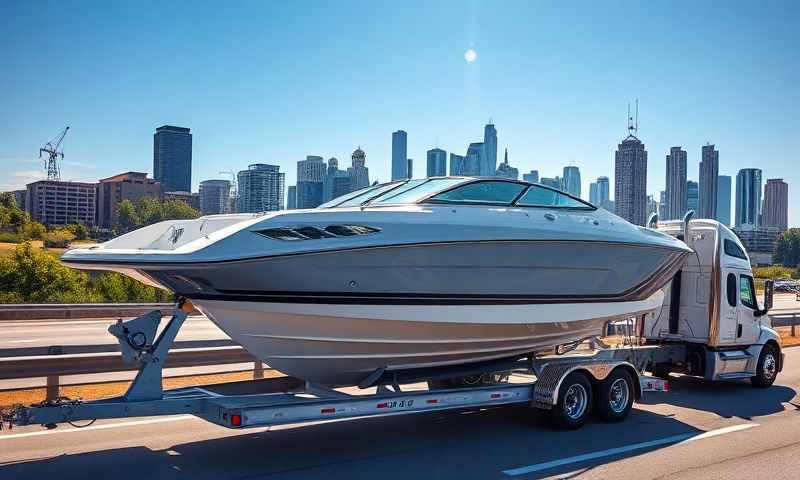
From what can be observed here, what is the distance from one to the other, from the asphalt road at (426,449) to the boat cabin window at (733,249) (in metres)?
2.82

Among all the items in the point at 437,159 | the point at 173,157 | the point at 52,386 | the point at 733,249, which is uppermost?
the point at 173,157

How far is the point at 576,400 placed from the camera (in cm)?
871

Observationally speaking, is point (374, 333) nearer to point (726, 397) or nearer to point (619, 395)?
point (619, 395)

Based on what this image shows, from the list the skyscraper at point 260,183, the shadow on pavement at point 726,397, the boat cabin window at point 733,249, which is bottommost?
the shadow on pavement at point 726,397

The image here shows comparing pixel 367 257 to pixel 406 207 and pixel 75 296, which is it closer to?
pixel 406 207

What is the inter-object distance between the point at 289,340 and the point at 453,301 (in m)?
1.80

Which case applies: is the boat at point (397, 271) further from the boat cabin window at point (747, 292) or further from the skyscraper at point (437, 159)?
the skyscraper at point (437, 159)

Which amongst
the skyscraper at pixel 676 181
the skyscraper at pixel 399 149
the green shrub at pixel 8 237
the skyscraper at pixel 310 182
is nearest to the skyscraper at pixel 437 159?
the skyscraper at pixel 310 182

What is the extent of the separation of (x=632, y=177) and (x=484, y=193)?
290 feet

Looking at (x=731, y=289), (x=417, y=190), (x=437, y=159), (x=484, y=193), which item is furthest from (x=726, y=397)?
(x=437, y=159)

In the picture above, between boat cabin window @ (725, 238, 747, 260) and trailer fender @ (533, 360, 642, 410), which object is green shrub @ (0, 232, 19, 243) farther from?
trailer fender @ (533, 360, 642, 410)

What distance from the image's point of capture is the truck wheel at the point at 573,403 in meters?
8.39

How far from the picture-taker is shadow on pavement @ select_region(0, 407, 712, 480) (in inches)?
252

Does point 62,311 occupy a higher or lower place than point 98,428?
lower
